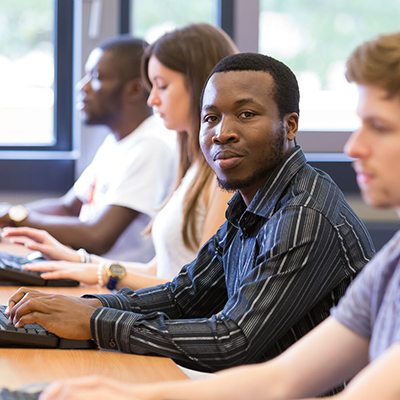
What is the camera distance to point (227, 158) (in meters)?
1.19

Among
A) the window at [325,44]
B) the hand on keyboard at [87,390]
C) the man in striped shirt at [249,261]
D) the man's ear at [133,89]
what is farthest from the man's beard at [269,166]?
the window at [325,44]

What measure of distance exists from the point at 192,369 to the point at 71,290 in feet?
1.84

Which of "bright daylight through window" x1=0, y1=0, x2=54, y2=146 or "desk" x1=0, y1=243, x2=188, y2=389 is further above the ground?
"bright daylight through window" x1=0, y1=0, x2=54, y2=146

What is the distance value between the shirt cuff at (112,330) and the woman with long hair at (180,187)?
0.52 meters

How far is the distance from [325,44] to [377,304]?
268 cm

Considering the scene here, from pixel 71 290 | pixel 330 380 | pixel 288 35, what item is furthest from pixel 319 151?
pixel 330 380

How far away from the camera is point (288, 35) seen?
3.13m

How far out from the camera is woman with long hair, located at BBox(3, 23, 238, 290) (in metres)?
1.59

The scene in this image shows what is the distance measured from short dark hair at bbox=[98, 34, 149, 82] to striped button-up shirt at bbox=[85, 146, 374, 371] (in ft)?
4.77

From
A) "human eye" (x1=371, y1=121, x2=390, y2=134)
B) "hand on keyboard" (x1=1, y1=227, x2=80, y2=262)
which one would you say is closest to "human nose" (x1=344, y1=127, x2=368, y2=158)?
"human eye" (x1=371, y1=121, x2=390, y2=134)

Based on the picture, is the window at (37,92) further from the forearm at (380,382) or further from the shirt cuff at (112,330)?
the forearm at (380,382)

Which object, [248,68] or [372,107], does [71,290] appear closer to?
[248,68]

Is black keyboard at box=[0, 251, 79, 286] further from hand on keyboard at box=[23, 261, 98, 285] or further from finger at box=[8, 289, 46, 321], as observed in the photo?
finger at box=[8, 289, 46, 321]

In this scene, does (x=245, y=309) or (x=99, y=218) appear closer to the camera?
(x=245, y=309)
